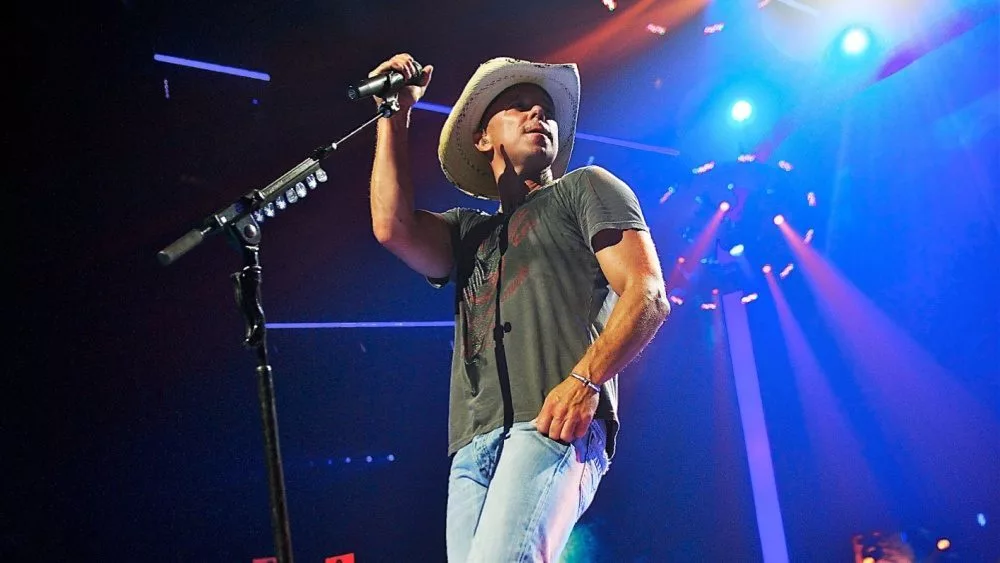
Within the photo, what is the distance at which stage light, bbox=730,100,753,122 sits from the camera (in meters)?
5.71

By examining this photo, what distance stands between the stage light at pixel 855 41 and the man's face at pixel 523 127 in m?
4.07

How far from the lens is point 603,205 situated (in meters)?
1.95

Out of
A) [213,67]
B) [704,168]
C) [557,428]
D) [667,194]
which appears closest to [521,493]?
[557,428]

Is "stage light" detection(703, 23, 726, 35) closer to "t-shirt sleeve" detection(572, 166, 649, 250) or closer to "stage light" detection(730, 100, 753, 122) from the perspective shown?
"stage light" detection(730, 100, 753, 122)

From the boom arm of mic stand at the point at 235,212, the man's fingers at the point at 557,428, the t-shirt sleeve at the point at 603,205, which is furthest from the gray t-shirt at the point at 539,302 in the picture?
the boom arm of mic stand at the point at 235,212

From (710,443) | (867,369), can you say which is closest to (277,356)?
(710,443)

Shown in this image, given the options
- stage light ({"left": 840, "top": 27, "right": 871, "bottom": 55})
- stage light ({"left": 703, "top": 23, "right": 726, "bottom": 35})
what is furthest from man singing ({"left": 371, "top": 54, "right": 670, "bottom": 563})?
stage light ({"left": 840, "top": 27, "right": 871, "bottom": 55})

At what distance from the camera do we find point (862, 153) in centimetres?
590

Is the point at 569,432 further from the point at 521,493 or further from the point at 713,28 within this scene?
the point at 713,28

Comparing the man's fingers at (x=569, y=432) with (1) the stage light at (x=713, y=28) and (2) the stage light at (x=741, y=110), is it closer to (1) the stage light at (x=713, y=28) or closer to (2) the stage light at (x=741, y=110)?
(1) the stage light at (x=713, y=28)

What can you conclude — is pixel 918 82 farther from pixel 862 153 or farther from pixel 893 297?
pixel 893 297

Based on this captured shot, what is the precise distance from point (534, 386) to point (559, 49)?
3.34 m

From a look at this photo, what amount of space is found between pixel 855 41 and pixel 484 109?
4.25 metres

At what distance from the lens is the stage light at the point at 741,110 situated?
5.71 m
